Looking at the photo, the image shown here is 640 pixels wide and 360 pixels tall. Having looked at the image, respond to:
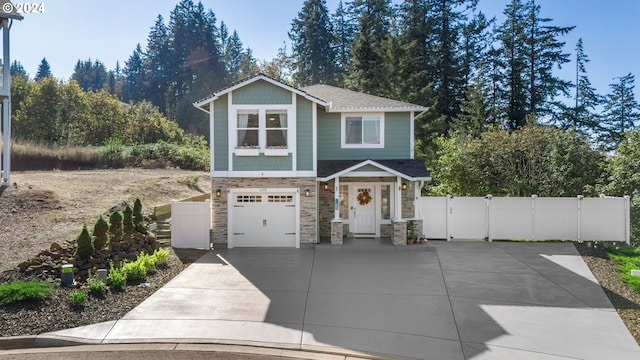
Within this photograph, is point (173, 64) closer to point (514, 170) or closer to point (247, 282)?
point (514, 170)

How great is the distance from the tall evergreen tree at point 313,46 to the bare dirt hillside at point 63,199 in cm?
2437

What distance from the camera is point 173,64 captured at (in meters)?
62.1

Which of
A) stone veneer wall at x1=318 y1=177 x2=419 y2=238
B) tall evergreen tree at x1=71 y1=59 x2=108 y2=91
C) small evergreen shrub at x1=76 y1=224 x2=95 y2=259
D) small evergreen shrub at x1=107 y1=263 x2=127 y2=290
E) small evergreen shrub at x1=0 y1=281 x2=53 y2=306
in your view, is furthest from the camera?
tall evergreen tree at x1=71 y1=59 x2=108 y2=91

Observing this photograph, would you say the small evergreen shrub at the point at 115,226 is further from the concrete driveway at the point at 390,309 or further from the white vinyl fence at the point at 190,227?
the concrete driveway at the point at 390,309

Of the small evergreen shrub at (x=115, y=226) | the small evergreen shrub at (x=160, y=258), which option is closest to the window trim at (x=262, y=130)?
the small evergreen shrub at (x=115, y=226)

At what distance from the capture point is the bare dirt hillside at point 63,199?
1230cm

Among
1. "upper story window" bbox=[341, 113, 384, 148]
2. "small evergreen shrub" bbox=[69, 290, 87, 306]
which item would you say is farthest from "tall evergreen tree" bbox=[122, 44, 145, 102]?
"small evergreen shrub" bbox=[69, 290, 87, 306]

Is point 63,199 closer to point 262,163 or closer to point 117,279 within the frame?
point 262,163

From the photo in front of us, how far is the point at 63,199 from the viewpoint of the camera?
1666 cm

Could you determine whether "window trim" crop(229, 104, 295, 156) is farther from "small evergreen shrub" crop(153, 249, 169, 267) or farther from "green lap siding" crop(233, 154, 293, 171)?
"small evergreen shrub" crop(153, 249, 169, 267)

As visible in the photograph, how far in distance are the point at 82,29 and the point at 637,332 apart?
2113 cm

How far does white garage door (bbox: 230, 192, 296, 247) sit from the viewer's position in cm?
1490

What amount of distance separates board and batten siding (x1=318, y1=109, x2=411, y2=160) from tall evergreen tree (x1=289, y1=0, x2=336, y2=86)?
2906 cm

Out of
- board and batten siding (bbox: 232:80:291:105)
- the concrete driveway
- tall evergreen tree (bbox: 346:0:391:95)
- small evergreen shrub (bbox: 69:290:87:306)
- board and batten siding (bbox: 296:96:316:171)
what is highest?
tall evergreen tree (bbox: 346:0:391:95)
